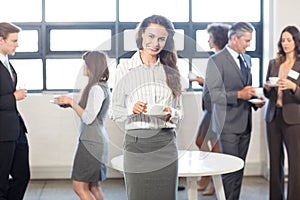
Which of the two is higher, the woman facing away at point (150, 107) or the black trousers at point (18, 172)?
the woman facing away at point (150, 107)

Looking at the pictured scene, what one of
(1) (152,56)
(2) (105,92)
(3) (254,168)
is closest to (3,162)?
(2) (105,92)

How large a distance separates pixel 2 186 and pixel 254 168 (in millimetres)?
2555

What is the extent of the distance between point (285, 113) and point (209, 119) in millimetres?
1126

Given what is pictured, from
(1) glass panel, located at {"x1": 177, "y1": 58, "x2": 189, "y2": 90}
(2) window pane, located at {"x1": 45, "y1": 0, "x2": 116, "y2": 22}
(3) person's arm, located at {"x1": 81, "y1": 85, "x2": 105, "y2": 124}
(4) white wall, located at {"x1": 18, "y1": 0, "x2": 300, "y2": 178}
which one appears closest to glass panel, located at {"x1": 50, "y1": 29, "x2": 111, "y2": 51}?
(2) window pane, located at {"x1": 45, "y1": 0, "x2": 116, "y2": 22}

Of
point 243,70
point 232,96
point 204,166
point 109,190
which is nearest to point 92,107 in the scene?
point 204,166

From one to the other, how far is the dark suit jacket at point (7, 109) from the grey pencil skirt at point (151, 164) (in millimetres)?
1373

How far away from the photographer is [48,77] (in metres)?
4.95

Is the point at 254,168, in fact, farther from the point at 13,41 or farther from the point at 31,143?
the point at 13,41

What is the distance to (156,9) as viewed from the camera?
483cm

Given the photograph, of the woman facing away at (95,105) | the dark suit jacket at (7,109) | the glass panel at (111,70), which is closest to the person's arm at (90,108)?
the woman facing away at (95,105)

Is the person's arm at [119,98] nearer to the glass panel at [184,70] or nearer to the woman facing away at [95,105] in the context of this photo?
the woman facing away at [95,105]

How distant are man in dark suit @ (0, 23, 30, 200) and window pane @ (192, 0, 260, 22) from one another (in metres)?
2.11

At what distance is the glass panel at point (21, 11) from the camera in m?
4.83

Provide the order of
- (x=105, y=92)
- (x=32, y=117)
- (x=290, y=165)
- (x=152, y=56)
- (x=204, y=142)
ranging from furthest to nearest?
(x=32, y=117)
(x=290, y=165)
(x=204, y=142)
(x=105, y=92)
(x=152, y=56)
